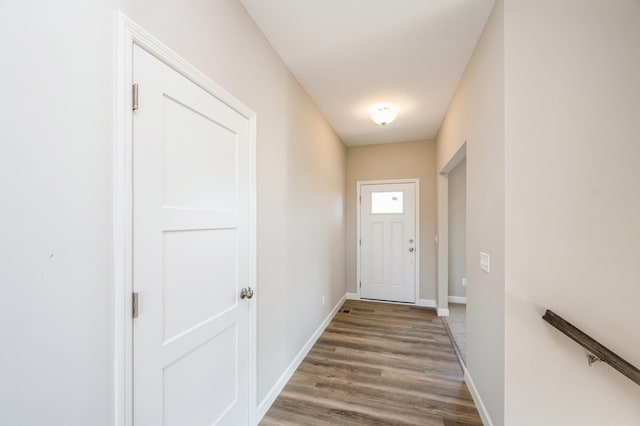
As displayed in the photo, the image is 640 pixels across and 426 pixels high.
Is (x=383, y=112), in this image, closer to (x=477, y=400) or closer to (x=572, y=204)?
(x=572, y=204)

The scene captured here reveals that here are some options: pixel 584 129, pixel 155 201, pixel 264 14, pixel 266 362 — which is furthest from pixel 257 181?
pixel 584 129

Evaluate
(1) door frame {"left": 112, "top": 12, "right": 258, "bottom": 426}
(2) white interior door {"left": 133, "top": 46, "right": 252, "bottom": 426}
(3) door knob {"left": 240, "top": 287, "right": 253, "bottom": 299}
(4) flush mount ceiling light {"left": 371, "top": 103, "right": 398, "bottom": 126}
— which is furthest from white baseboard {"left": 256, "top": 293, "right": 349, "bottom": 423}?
(4) flush mount ceiling light {"left": 371, "top": 103, "right": 398, "bottom": 126}

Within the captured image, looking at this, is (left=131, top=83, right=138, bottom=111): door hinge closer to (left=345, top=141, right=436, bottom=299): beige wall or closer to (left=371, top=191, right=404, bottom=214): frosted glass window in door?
(left=345, top=141, right=436, bottom=299): beige wall

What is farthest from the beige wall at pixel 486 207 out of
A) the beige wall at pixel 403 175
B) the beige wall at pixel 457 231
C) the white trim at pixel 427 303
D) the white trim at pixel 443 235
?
the beige wall at pixel 457 231

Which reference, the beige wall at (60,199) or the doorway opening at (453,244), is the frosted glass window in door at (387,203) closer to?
the doorway opening at (453,244)

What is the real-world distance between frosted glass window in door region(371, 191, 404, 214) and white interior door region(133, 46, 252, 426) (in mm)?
3297

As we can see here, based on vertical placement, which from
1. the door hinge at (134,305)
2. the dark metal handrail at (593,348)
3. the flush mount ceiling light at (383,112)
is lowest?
the dark metal handrail at (593,348)

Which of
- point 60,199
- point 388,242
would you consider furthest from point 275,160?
point 388,242

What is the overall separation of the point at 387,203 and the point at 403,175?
1.79ft

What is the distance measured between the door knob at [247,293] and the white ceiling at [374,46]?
1.80 m

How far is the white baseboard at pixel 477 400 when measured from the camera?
1753 mm

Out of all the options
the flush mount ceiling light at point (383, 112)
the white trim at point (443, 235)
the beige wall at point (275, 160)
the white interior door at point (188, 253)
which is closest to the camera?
the white interior door at point (188, 253)

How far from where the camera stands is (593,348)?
122 cm

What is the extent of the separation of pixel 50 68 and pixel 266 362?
1.99m
